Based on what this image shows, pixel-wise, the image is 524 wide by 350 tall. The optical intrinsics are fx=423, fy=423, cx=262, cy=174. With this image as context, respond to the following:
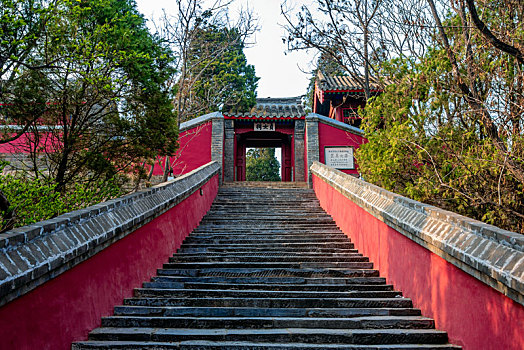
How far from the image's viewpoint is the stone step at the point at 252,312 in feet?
13.2

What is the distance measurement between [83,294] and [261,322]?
154cm

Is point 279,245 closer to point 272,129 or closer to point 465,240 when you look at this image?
point 465,240

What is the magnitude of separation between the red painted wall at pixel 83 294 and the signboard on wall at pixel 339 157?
8.39 metres

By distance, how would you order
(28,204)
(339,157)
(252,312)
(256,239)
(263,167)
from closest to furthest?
(252,312) → (28,204) → (256,239) → (339,157) → (263,167)

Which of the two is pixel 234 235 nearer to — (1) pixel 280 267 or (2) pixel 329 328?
(1) pixel 280 267

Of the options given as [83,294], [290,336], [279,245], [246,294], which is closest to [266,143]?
[279,245]

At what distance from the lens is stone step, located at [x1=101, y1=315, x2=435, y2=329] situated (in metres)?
3.78

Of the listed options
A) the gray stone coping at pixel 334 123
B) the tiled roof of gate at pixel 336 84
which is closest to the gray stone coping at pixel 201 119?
the gray stone coping at pixel 334 123

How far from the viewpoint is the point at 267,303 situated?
14.2ft

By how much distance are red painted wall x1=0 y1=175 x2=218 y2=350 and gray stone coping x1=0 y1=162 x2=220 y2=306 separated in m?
0.08

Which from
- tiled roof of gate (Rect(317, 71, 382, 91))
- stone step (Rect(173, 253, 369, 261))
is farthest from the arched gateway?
stone step (Rect(173, 253, 369, 261))

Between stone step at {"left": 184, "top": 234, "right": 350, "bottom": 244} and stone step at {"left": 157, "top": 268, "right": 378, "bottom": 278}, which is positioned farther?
stone step at {"left": 184, "top": 234, "right": 350, "bottom": 244}

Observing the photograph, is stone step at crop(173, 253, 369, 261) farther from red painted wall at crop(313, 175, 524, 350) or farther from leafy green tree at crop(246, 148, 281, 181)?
leafy green tree at crop(246, 148, 281, 181)

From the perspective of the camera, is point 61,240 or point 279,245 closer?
point 61,240
